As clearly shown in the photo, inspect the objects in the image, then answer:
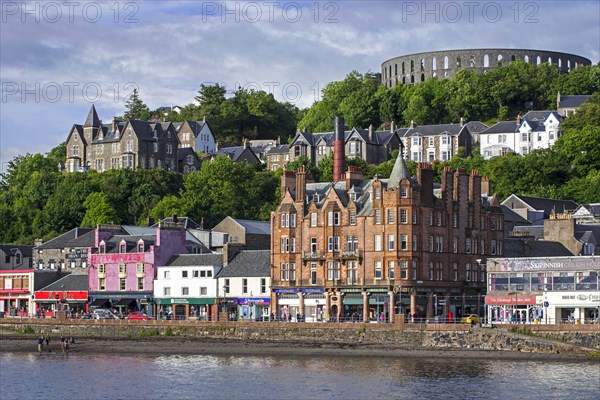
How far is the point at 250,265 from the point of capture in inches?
4267

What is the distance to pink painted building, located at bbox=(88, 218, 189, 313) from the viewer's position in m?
113

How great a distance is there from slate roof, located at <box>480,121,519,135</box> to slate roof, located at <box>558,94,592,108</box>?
8.76 metres

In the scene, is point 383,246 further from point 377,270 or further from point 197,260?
point 197,260

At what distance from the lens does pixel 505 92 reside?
581 feet

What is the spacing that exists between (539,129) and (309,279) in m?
65.0

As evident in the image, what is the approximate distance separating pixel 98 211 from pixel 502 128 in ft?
172

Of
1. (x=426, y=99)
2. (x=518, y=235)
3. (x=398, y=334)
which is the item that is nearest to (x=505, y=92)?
(x=426, y=99)

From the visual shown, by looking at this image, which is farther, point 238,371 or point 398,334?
point 398,334

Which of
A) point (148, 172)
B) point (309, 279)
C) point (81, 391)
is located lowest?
point (81, 391)

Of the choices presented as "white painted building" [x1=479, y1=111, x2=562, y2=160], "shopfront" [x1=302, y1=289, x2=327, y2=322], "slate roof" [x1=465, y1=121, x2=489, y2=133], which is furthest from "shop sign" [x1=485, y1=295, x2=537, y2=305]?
"slate roof" [x1=465, y1=121, x2=489, y2=133]

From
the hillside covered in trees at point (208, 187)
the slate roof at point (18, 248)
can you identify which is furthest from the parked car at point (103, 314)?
the hillside covered in trees at point (208, 187)

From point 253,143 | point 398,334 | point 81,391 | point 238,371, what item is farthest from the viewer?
point 253,143

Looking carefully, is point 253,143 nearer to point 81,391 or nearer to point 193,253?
point 193,253

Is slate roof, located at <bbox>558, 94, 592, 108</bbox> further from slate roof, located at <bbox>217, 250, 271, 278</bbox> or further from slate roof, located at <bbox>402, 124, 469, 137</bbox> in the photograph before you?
slate roof, located at <bbox>217, 250, 271, 278</bbox>
